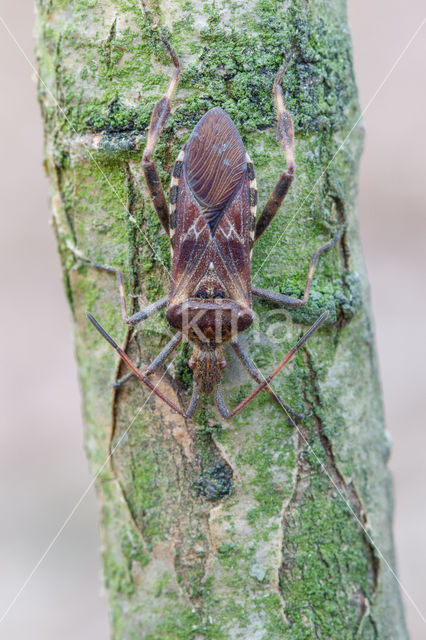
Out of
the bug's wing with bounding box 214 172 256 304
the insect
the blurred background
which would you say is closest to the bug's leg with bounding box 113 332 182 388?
the insect

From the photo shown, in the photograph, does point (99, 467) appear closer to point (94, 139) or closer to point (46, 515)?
point (94, 139)

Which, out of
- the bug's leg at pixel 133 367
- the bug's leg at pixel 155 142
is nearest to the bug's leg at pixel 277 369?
the bug's leg at pixel 133 367

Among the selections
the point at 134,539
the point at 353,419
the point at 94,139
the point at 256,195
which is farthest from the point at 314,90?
the point at 134,539

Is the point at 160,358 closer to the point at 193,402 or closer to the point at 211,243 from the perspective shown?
the point at 193,402

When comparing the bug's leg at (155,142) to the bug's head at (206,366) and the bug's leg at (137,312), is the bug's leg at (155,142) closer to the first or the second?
the bug's leg at (137,312)

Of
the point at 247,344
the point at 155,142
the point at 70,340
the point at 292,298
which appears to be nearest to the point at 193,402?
the point at 247,344

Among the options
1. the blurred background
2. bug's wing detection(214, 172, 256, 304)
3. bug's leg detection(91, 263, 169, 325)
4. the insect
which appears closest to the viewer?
the insect

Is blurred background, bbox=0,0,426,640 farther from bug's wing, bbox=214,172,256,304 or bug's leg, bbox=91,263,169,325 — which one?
bug's leg, bbox=91,263,169,325
